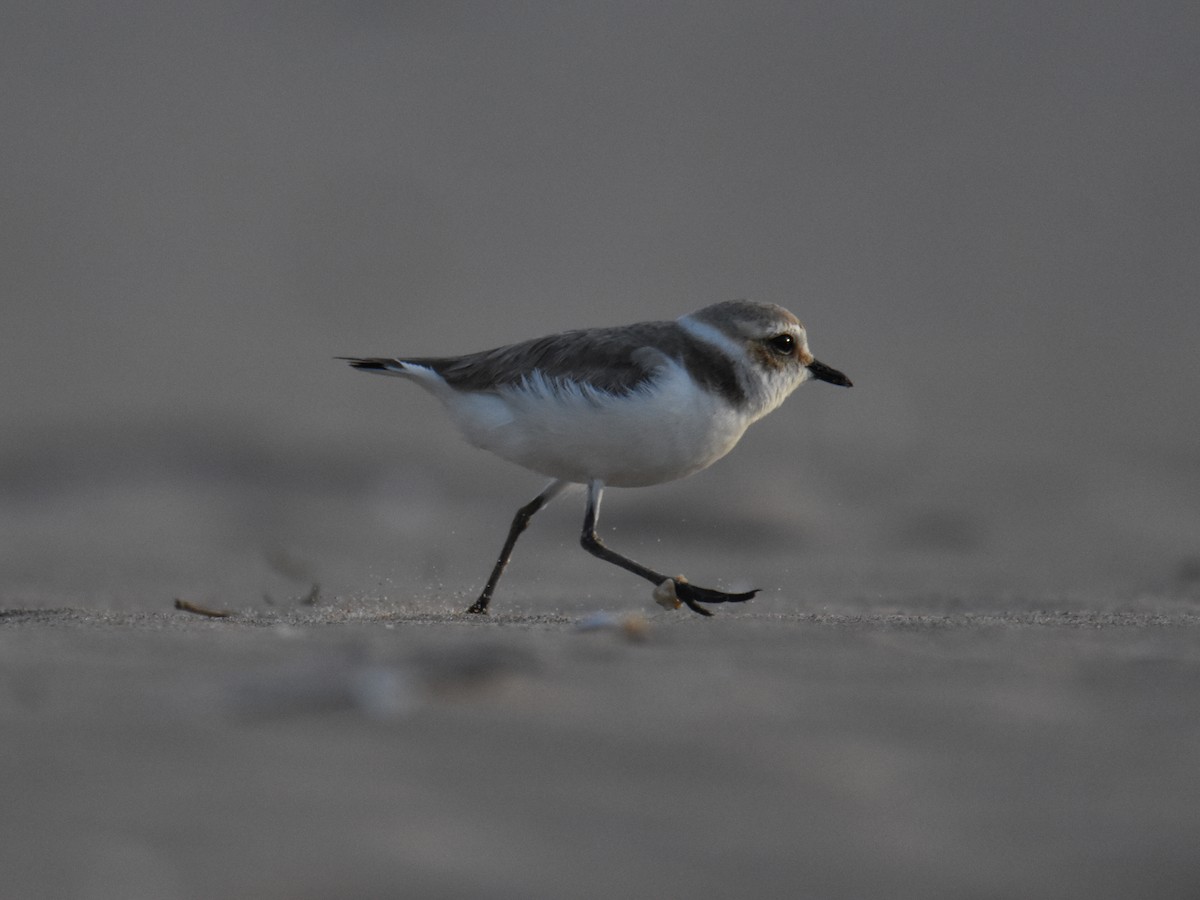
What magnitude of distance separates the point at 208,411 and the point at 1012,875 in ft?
20.3

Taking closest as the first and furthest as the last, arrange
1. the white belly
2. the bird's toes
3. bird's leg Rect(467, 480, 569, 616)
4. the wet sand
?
the wet sand < the white belly < the bird's toes < bird's leg Rect(467, 480, 569, 616)

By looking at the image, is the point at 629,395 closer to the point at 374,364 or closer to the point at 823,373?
the point at 823,373

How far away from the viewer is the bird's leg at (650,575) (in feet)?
14.7

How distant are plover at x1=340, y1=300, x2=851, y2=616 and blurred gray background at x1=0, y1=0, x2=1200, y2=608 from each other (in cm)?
62

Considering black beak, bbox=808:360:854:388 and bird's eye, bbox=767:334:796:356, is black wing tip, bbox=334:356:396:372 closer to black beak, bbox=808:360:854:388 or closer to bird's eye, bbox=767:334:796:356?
bird's eye, bbox=767:334:796:356

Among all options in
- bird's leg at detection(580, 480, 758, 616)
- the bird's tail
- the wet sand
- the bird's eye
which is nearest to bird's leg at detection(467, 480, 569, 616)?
bird's leg at detection(580, 480, 758, 616)

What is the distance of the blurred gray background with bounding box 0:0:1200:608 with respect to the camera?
6.52 m

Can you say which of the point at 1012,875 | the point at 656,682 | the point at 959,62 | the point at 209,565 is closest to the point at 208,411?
the point at 209,565

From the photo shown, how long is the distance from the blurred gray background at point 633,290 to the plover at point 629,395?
2.04 feet

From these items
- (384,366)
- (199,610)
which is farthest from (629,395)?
(199,610)

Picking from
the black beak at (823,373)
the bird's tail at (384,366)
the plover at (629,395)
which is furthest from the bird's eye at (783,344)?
the bird's tail at (384,366)

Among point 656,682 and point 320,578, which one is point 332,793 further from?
point 320,578

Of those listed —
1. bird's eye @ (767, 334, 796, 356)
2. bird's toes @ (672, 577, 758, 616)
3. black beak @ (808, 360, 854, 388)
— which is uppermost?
bird's eye @ (767, 334, 796, 356)

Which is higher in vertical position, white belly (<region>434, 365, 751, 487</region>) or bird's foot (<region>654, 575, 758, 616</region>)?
white belly (<region>434, 365, 751, 487</region>)
